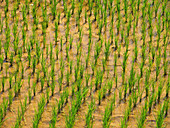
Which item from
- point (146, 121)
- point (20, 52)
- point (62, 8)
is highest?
point (62, 8)

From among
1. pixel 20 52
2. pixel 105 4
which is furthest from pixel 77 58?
pixel 105 4

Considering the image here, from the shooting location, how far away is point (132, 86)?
411cm

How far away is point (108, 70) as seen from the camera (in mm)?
4258

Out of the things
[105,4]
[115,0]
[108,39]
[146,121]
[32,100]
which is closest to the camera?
[146,121]

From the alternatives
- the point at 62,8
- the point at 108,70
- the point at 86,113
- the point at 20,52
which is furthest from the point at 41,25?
the point at 86,113

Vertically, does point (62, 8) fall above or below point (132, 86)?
above

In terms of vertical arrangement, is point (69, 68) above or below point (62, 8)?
below

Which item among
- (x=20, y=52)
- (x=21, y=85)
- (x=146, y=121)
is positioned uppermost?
(x=20, y=52)

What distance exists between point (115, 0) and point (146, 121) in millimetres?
2914

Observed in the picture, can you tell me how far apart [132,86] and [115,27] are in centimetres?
146

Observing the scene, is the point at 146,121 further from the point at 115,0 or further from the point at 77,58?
the point at 115,0

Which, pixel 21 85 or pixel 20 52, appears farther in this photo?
pixel 20 52

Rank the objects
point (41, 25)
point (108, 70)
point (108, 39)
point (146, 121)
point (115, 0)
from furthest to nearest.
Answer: point (115, 0), point (41, 25), point (108, 39), point (108, 70), point (146, 121)

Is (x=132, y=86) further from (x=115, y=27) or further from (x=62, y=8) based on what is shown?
(x=62, y=8)
